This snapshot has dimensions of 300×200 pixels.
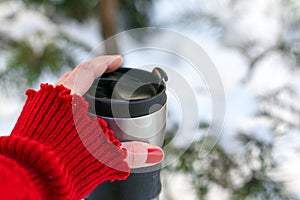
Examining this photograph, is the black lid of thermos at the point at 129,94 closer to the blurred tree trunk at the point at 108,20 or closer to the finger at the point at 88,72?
the finger at the point at 88,72

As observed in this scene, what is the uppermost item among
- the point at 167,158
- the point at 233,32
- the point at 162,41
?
the point at 233,32

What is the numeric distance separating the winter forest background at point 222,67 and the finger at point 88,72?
10cm

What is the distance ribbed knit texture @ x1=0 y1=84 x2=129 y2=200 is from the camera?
333mm

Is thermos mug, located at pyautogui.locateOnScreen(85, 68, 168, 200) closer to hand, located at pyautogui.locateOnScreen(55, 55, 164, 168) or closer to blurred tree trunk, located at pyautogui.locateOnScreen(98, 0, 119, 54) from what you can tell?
hand, located at pyautogui.locateOnScreen(55, 55, 164, 168)

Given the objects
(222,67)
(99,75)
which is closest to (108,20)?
(222,67)

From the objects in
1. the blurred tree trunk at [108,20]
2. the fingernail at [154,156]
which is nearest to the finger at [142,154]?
the fingernail at [154,156]

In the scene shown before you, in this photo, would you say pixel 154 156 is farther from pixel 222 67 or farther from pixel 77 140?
pixel 222 67

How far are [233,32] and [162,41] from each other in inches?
11.1

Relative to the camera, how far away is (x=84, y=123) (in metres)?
0.35

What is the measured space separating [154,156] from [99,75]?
0.30 feet

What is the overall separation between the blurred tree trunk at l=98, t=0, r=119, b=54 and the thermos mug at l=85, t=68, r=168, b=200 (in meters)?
0.27

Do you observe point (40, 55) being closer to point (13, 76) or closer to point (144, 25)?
point (13, 76)

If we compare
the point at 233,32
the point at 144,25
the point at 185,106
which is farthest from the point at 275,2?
the point at 185,106

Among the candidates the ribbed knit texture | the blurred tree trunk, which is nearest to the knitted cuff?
the ribbed knit texture
